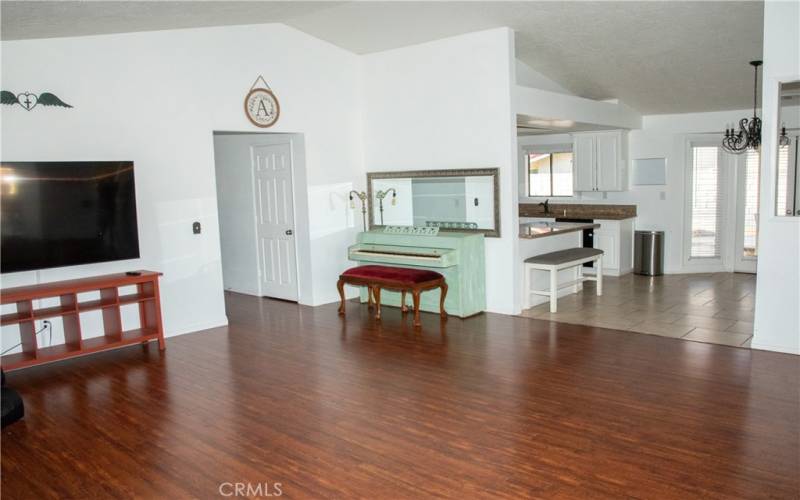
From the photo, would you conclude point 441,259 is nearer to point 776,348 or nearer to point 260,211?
point 260,211

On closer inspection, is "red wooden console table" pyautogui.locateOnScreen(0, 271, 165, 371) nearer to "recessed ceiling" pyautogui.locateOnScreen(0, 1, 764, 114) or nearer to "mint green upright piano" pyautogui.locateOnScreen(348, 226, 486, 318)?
"recessed ceiling" pyautogui.locateOnScreen(0, 1, 764, 114)

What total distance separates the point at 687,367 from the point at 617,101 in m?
4.94

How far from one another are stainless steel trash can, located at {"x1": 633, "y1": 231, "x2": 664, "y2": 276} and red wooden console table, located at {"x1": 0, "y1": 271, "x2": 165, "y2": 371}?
6628mm

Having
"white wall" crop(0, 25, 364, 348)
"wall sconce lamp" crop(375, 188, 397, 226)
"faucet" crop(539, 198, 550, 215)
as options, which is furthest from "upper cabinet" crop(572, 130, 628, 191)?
"white wall" crop(0, 25, 364, 348)

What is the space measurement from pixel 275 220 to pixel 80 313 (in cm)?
282

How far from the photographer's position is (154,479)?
3.12m

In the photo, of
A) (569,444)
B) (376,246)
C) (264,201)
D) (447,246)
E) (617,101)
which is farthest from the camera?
(617,101)

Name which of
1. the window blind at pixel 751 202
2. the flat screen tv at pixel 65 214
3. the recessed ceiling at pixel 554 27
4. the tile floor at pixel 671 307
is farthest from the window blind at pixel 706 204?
the flat screen tv at pixel 65 214

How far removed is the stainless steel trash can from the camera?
28.8 feet

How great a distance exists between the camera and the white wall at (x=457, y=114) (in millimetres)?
6305

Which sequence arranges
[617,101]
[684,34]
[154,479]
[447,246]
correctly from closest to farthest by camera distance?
1. [154,479]
2. [684,34]
3. [447,246]
4. [617,101]

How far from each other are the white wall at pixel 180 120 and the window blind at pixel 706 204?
5.17 metres

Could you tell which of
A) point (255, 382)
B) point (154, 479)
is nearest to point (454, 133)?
point (255, 382)

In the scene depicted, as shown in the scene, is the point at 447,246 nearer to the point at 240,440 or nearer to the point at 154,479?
the point at 240,440
